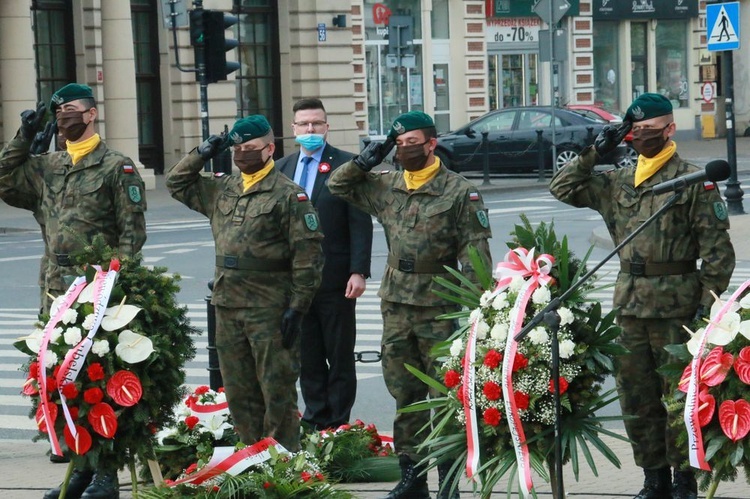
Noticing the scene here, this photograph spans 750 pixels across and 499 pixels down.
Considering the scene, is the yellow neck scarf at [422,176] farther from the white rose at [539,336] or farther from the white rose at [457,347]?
the white rose at [539,336]

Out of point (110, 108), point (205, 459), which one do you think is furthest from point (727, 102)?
point (205, 459)

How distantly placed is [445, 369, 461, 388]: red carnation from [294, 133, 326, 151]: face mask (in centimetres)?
268

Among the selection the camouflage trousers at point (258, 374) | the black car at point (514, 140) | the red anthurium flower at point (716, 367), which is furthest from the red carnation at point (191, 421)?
the black car at point (514, 140)

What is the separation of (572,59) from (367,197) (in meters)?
38.7

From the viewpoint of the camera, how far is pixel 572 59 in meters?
45.8

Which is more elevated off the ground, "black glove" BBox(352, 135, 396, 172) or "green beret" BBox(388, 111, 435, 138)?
"green beret" BBox(388, 111, 435, 138)

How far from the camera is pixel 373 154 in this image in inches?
305

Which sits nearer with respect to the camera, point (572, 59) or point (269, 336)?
point (269, 336)

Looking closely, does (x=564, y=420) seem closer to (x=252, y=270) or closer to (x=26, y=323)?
(x=252, y=270)

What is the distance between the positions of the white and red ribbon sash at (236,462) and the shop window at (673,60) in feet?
142

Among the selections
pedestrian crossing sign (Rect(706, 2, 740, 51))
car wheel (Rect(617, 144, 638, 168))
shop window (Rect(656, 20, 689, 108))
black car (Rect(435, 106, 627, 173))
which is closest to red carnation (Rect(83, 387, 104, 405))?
pedestrian crossing sign (Rect(706, 2, 740, 51))

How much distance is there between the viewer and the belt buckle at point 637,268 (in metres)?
7.37

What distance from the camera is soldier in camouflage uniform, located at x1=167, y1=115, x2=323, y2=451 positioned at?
7.71 m

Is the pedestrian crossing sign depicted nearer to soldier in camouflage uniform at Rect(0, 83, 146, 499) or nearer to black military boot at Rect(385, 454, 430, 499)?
soldier in camouflage uniform at Rect(0, 83, 146, 499)
